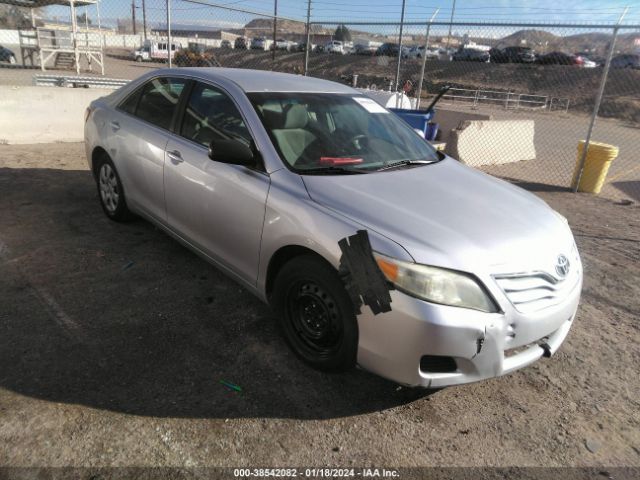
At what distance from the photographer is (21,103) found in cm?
802

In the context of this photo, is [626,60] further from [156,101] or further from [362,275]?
[362,275]

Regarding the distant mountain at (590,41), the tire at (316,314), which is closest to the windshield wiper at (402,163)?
the tire at (316,314)

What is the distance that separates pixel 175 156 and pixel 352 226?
5.90 ft

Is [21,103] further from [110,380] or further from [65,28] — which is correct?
[65,28]

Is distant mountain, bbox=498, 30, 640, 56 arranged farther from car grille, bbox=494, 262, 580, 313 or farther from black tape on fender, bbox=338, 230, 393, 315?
black tape on fender, bbox=338, 230, 393, 315

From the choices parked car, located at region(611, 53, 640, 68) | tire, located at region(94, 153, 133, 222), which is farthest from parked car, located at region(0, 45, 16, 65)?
parked car, located at region(611, 53, 640, 68)

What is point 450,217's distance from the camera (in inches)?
105

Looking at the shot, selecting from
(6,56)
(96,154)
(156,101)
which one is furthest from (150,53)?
(156,101)

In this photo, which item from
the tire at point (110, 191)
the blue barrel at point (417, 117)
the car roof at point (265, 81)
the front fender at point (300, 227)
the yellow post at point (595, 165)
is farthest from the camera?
the blue barrel at point (417, 117)

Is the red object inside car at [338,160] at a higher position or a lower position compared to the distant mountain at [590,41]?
lower

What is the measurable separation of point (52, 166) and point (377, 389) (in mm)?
6200

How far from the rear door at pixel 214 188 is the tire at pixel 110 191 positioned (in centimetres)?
105

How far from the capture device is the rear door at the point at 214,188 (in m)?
3.06

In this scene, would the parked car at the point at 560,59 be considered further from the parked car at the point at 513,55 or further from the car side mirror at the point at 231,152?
the car side mirror at the point at 231,152
